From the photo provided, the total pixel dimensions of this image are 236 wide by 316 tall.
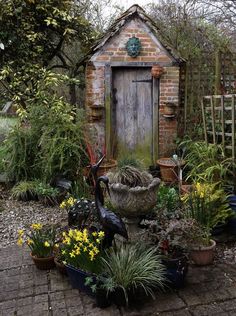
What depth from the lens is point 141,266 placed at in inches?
126

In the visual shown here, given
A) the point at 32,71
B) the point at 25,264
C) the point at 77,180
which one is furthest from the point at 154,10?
the point at 25,264

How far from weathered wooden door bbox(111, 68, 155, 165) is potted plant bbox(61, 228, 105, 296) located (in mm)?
3943

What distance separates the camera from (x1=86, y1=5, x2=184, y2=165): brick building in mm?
6805

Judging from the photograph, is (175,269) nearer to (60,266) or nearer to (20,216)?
(60,266)

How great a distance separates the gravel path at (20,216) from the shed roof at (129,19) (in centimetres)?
Answer: 320

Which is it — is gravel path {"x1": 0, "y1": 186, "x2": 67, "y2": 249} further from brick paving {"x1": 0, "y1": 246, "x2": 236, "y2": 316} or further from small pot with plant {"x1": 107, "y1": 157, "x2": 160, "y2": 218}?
small pot with plant {"x1": 107, "y1": 157, "x2": 160, "y2": 218}

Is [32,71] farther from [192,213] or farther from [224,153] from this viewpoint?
[192,213]

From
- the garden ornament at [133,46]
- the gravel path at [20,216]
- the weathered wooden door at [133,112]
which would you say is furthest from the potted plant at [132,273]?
the garden ornament at [133,46]

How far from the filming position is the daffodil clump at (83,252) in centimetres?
324

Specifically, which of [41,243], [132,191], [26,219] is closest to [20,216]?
[26,219]

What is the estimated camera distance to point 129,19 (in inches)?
265

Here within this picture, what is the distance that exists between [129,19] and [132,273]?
16.8ft

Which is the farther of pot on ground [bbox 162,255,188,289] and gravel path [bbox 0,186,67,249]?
gravel path [bbox 0,186,67,249]

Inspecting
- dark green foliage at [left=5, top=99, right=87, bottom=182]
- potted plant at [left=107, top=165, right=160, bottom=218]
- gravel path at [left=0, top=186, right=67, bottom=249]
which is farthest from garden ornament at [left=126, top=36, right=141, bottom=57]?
potted plant at [left=107, top=165, right=160, bottom=218]
